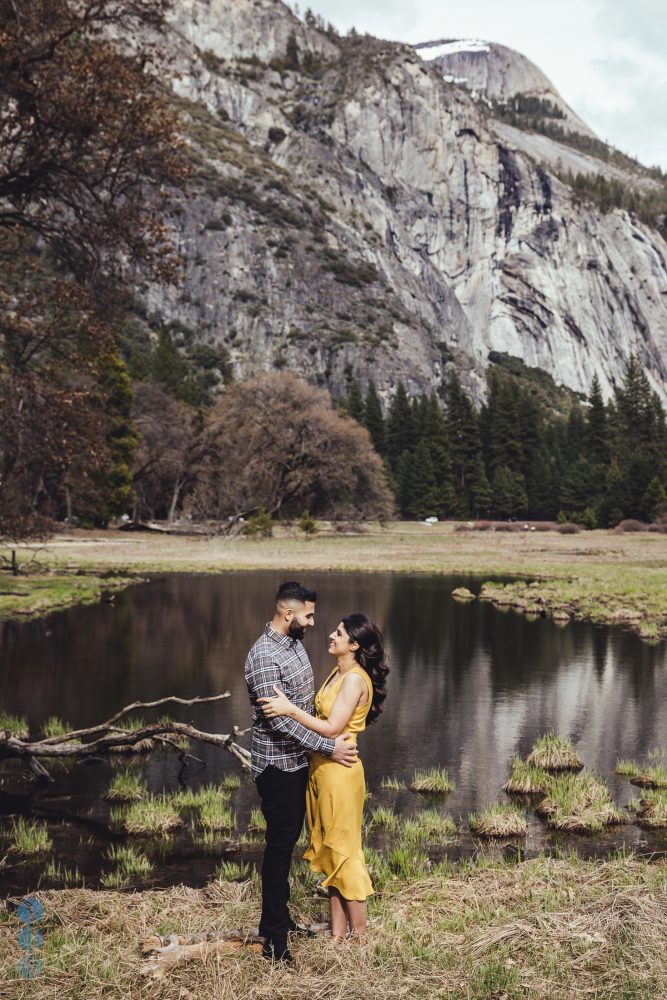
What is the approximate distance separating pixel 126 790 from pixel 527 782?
16.8ft

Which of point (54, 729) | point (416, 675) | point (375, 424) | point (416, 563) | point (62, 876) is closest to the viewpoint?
point (62, 876)

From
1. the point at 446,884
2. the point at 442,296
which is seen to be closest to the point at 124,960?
the point at 446,884

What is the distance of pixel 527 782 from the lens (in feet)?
35.4

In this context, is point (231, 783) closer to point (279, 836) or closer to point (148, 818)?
point (148, 818)

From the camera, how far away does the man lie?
5.58 metres

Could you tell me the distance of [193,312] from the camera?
145000mm

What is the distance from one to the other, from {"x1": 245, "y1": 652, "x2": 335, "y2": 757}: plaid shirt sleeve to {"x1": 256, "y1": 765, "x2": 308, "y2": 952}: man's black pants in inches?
12.4

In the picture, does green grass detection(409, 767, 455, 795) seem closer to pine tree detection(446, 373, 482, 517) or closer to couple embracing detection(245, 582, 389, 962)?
couple embracing detection(245, 582, 389, 962)

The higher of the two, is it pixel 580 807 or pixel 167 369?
pixel 167 369

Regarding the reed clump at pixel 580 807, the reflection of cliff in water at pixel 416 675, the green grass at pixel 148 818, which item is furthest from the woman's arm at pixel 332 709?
the reflection of cliff in water at pixel 416 675

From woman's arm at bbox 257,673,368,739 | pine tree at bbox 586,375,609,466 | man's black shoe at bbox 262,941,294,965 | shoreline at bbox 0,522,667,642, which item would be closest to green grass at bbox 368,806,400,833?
man's black shoe at bbox 262,941,294,965

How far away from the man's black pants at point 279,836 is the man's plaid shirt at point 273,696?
0.09 metres

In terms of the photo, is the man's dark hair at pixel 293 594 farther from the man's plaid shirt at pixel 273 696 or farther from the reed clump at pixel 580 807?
the reed clump at pixel 580 807

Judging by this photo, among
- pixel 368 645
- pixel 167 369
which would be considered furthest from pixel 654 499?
pixel 368 645
